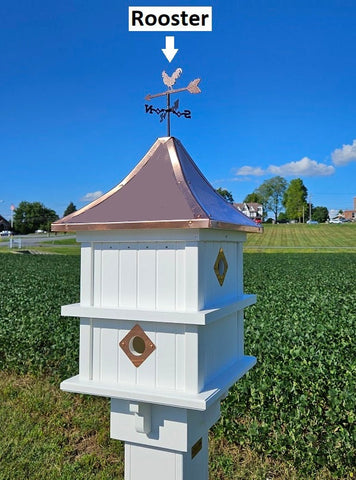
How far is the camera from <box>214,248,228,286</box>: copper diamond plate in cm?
190

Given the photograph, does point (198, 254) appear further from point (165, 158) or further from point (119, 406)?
point (119, 406)

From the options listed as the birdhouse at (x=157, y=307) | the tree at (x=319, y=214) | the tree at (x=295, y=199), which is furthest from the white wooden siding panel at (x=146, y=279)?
the tree at (x=319, y=214)

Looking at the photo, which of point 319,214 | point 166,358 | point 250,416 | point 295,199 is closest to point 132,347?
point 166,358

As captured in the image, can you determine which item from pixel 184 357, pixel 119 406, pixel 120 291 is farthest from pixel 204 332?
pixel 119 406

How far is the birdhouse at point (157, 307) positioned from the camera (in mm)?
1668

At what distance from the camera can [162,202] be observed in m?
1.70

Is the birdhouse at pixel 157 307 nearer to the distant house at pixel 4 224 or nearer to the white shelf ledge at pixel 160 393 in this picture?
the white shelf ledge at pixel 160 393

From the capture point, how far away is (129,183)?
1.89 m

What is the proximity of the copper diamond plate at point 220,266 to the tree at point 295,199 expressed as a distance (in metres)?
85.2

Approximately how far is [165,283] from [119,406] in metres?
0.68

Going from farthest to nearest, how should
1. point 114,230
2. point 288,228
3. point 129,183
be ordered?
point 288,228, point 129,183, point 114,230

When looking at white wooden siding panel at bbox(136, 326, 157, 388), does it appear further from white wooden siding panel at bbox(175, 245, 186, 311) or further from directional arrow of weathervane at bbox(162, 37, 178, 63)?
directional arrow of weathervane at bbox(162, 37, 178, 63)

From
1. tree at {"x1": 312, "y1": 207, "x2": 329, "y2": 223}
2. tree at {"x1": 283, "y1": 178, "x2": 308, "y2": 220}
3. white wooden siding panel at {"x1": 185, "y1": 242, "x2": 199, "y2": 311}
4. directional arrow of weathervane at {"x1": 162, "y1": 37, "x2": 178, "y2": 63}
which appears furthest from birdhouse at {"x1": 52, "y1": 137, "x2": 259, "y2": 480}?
tree at {"x1": 312, "y1": 207, "x2": 329, "y2": 223}

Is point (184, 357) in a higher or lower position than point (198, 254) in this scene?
lower
